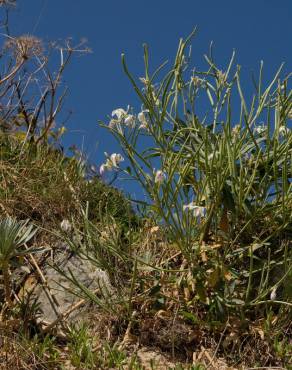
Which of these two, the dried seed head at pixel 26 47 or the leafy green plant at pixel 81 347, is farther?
the dried seed head at pixel 26 47

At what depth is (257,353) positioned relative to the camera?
3.25 m

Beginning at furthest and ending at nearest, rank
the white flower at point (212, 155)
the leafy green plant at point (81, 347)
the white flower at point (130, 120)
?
the white flower at point (130, 120), the white flower at point (212, 155), the leafy green plant at point (81, 347)

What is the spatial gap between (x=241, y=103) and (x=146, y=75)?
1.59 feet

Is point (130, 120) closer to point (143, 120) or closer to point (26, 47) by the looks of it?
point (143, 120)

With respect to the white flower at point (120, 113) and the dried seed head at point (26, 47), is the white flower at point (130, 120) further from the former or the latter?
the dried seed head at point (26, 47)

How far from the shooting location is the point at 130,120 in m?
3.40

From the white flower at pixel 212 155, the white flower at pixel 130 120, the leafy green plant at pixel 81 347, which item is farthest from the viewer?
the white flower at pixel 130 120

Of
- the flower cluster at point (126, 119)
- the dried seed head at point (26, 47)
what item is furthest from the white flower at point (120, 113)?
the dried seed head at point (26, 47)

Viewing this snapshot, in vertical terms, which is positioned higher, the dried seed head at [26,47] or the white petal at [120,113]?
the dried seed head at [26,47]

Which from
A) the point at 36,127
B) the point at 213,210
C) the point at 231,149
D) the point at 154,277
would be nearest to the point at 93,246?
the point at 154,277

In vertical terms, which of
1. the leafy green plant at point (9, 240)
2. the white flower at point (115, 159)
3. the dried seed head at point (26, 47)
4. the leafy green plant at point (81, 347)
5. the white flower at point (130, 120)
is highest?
the dried seed head at point (26, 47)

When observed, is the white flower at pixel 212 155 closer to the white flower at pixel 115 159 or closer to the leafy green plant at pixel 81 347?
the white flower at pixel 115 159

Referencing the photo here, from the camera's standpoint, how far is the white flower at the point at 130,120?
11.1 feet

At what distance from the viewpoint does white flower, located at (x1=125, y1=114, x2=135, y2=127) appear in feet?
11.1
